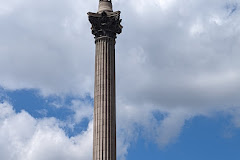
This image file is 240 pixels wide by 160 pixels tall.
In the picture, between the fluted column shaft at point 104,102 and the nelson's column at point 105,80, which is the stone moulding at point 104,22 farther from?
the fluted column shaft at point 104,102

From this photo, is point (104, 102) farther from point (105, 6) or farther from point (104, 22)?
point (105, 6)

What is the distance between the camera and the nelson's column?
137ft

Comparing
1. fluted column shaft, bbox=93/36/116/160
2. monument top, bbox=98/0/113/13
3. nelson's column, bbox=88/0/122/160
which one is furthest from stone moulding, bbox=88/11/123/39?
monument top, bbox=98/0/113/13

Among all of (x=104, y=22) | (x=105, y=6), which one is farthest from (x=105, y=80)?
(x=105, y=6)

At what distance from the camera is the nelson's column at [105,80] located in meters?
41.9

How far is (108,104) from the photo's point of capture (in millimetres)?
43312

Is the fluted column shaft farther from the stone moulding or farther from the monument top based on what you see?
the monument top

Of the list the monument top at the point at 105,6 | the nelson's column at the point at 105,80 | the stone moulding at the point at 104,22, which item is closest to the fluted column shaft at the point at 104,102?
the nelson's column at the point at 105,80

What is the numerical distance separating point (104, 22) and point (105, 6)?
211 centimetres

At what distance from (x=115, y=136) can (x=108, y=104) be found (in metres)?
3.09

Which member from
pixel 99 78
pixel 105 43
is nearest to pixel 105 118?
pixel 99 78

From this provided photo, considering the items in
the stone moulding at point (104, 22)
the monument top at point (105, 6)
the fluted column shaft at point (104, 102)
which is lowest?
the fluted column shaft at point (104, 102)

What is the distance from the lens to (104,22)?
4653 centimetres

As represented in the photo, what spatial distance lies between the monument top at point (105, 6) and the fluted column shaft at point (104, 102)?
3.19m
